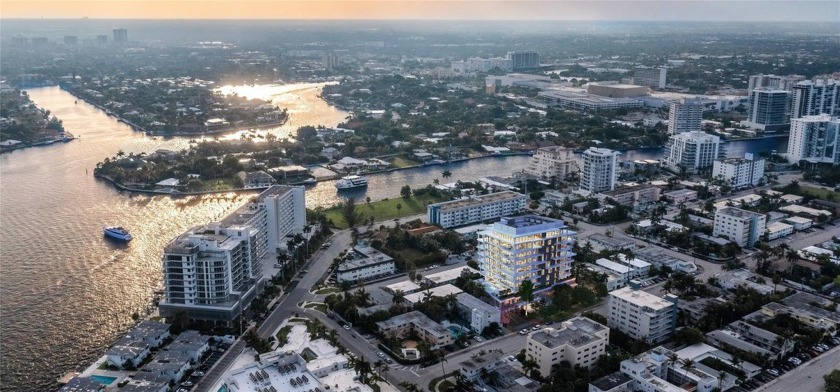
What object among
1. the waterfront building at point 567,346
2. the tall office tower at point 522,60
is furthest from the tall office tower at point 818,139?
the tall office tower at point 522,60

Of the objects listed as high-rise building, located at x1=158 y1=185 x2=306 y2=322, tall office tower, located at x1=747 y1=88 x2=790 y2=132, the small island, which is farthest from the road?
the small island

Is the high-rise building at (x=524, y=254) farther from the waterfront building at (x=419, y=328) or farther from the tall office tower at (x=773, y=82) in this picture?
the tall office tower at (x=773, y=82)

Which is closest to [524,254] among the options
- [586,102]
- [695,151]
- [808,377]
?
[808,377]

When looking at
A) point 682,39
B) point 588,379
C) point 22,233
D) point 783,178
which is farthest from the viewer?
point 682,39

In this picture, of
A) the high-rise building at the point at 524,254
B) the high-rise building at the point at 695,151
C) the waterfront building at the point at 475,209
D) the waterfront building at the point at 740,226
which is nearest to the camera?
the high-rise building at the point at 524,254

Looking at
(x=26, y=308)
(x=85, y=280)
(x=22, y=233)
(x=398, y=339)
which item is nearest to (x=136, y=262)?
(x=85, y=280)

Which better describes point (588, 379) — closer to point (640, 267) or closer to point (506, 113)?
point (640, 267)
